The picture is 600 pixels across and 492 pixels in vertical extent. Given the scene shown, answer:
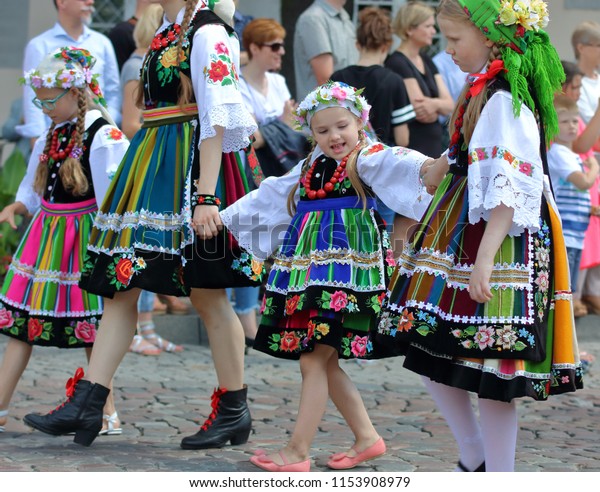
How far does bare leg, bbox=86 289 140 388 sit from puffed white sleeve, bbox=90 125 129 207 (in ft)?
1.64

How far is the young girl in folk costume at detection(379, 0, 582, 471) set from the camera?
3637mm

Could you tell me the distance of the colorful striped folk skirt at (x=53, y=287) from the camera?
16.4 ft

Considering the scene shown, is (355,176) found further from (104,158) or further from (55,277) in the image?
(55,277)

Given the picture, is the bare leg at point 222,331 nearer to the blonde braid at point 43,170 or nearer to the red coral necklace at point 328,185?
the red coral necklace at point 328,185

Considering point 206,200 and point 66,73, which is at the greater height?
point 66,73

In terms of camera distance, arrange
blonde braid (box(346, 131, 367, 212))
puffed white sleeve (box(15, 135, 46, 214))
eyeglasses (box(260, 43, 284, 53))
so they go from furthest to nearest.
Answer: eyeglasses (box(260, 43, 284, 53)) → puffed white sleeve (box(15, 135, 46, 214)) → blonde braid (box(346, 131, 367, 212))

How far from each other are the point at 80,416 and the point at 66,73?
4.92ft

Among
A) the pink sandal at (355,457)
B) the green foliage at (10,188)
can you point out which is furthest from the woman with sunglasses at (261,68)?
the pink sandal at (355,457)

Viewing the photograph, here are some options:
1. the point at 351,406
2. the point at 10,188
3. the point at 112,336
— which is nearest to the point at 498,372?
the point at 351,406

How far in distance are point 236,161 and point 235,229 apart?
0.33 metres

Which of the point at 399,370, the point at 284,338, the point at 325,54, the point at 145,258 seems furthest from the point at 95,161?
the point at 325,54

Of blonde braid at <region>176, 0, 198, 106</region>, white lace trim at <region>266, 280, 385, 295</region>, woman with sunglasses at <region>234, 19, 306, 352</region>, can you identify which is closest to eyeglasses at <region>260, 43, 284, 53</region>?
woman with sunglasses at <region>234, 19, 306, 352</region>

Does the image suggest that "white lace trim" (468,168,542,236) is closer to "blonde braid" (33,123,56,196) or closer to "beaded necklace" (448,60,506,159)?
"beaded necklace" (448,60,506,159)

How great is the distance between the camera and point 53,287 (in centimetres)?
502
